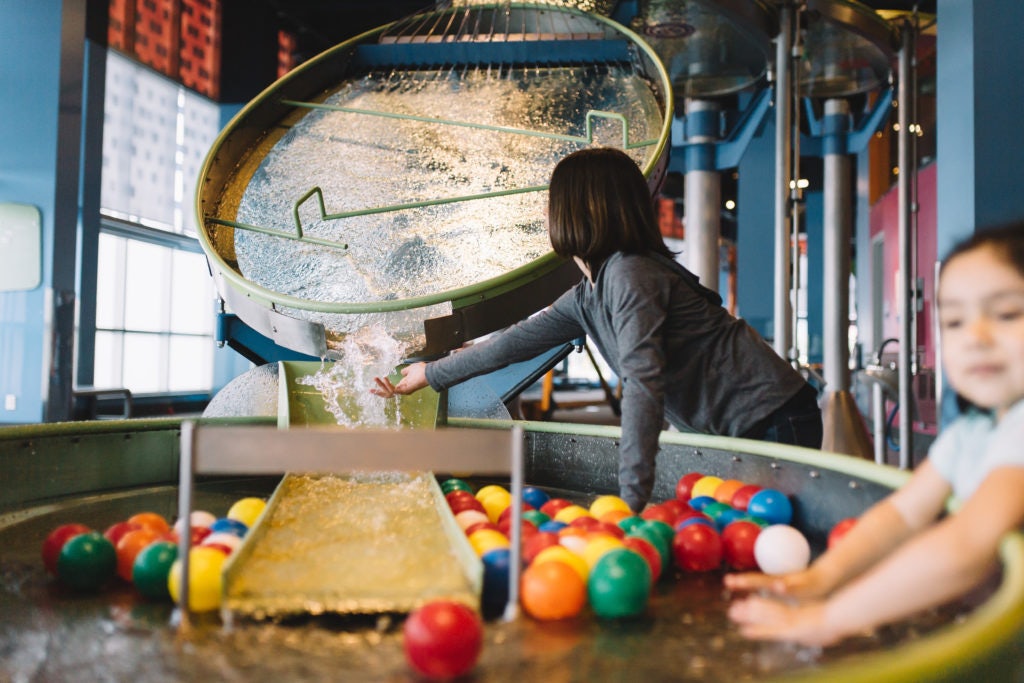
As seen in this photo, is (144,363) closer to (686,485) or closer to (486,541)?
(686,485)

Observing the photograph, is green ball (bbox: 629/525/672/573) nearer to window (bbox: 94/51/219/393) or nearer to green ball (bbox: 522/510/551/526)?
green ball (bbox: 522/510/551/526)

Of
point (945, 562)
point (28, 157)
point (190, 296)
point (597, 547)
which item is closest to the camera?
point (945, 562)

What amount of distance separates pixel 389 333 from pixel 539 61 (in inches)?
46.9

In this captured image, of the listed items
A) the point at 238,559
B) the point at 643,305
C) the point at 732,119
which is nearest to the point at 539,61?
the point at 643,305

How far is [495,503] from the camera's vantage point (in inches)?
61.6

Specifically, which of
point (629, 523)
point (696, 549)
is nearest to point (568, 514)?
point (629, 523)

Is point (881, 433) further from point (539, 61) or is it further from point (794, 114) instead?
point (539, 61)

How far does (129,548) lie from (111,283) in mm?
7186

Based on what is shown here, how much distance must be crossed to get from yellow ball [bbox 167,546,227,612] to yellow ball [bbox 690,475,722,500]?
3.12 ft

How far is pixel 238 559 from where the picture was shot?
0.94 m

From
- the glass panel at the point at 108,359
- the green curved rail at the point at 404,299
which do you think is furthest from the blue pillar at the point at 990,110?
the glass panel at the point at 108,359

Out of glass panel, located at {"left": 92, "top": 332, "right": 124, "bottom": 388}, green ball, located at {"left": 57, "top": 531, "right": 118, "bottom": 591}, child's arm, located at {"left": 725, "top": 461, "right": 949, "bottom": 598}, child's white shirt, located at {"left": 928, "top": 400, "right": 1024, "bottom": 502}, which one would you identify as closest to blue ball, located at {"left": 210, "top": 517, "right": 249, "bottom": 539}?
green ball, located at {"left": 57, "top": 531, "right": 118, "bottom": 591}

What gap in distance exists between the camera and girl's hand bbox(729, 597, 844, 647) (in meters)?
0.67

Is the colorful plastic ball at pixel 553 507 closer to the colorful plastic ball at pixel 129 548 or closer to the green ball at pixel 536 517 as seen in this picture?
the green ball at pixel 536 517
